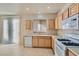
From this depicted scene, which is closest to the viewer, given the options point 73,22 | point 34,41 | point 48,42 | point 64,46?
point 64,46

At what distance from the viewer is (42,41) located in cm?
658

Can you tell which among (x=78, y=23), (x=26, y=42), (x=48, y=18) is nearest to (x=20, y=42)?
(x=26, y=42)

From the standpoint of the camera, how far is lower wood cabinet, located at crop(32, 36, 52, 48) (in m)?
6.39

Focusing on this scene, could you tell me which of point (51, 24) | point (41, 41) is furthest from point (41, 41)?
point (51, 24)

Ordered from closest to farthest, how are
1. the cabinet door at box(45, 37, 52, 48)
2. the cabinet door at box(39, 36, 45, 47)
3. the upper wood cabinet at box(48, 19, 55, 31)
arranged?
the upper wood cabinet at box(48, 19, 55, 31), the cabinet door at box(45, 37, 52, 48), the cabinet door at box(39, 36, 45, 47)

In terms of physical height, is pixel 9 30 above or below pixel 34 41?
above

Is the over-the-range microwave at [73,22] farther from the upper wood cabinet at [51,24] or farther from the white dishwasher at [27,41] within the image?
the white dishwasher at [27,41]

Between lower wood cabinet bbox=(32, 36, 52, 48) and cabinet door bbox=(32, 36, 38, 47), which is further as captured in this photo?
cabinet door bbox=(32, 36, 38, 47)

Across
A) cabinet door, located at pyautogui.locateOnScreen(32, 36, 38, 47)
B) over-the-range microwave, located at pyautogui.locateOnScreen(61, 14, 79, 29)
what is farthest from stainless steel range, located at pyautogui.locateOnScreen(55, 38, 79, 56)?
cabinet door, located at pyautogui.locateOnScreen(32, 36, 38, 47)

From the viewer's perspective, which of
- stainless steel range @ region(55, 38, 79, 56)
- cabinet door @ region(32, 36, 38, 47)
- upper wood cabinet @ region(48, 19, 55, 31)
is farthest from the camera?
cabinet door @ region(32, 36, 38, 47)

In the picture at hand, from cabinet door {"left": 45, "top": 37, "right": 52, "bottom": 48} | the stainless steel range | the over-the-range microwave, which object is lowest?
cabinet door {"left": 45, "top": 37, "right": 52, "bottom": 48}

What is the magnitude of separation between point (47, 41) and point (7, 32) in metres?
1.92

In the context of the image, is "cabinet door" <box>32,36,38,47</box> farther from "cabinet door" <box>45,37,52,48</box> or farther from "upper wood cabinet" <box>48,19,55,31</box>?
"upper wood cabinet" <box>48,19,55,31</box>

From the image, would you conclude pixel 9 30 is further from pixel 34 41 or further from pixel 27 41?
pixel 34 41
